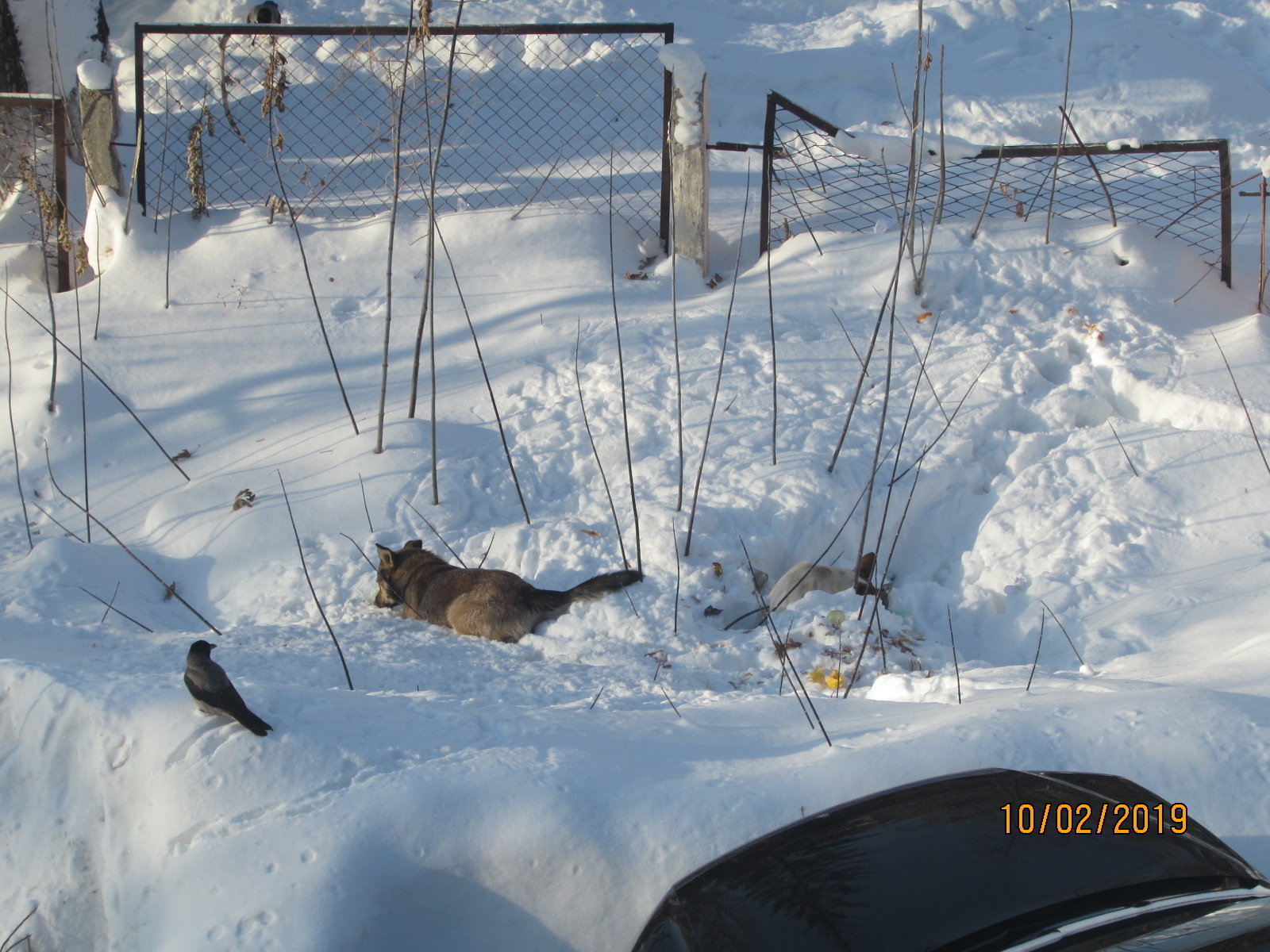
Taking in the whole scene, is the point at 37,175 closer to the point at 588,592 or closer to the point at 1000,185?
→ the point at 588,592

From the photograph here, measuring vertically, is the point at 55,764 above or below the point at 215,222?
below

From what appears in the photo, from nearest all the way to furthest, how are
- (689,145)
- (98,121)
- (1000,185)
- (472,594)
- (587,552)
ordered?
(472,594) → (587,552) → (689,145) → (98,121) → (1000,185)

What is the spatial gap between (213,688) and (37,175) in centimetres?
620

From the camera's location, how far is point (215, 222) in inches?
262

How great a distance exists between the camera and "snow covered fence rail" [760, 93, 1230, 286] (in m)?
5.97

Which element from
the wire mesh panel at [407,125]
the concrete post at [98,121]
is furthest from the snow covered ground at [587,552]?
the wire mesh panel at [407,125]

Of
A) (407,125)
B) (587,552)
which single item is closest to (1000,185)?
(587,552)

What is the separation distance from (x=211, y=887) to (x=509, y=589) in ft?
6.91

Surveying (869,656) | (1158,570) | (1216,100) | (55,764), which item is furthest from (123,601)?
(1216,100)

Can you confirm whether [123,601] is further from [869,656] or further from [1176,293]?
[1176,293]

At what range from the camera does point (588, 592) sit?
399 cm

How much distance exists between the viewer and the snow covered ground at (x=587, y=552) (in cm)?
201

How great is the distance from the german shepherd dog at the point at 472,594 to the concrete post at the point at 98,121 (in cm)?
412
